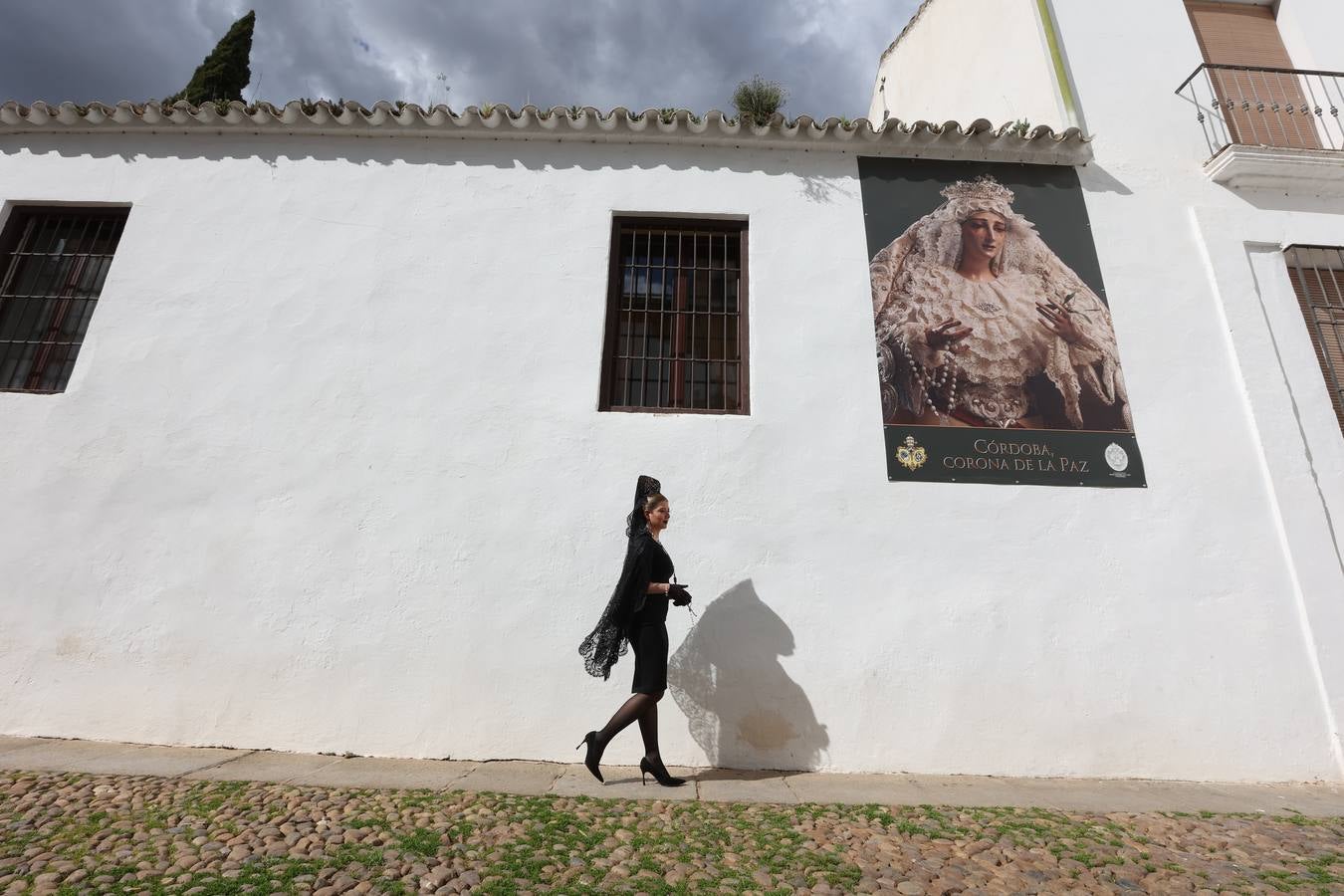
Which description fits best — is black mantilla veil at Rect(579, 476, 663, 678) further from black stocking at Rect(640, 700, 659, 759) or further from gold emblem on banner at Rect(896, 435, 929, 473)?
gold emblem on banner at Rect(896, 435, 929, 473)

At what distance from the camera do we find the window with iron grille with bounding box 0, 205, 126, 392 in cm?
507

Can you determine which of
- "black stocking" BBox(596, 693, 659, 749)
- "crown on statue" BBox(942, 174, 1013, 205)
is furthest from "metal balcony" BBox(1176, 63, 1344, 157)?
"black stocking" BBox(596, 693, 659, 749)

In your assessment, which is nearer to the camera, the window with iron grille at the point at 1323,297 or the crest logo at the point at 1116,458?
the crest logo at the point at 1116,458

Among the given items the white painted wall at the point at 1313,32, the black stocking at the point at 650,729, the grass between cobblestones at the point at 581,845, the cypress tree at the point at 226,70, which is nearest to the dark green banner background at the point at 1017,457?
the grass between cobblestones at the point at 581,845

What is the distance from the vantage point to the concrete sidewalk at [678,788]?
3.53 m

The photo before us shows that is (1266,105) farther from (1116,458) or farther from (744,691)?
(744,691)

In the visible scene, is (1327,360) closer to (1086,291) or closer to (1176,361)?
(1176,361)

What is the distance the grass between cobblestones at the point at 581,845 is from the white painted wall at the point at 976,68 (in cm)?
536

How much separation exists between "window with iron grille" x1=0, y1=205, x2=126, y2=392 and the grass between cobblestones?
3.21 metres

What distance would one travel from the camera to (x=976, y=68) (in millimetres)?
7039

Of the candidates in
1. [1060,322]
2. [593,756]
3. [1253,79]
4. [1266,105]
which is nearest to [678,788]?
[593,756]

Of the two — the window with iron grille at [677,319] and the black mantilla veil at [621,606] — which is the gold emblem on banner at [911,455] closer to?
the window with iron grille at [677,319]

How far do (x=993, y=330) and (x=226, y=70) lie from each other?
10663 mm

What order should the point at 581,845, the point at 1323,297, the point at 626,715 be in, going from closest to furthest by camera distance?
the point at 581,845 → the point at 626,715 → the point at 1323,297
